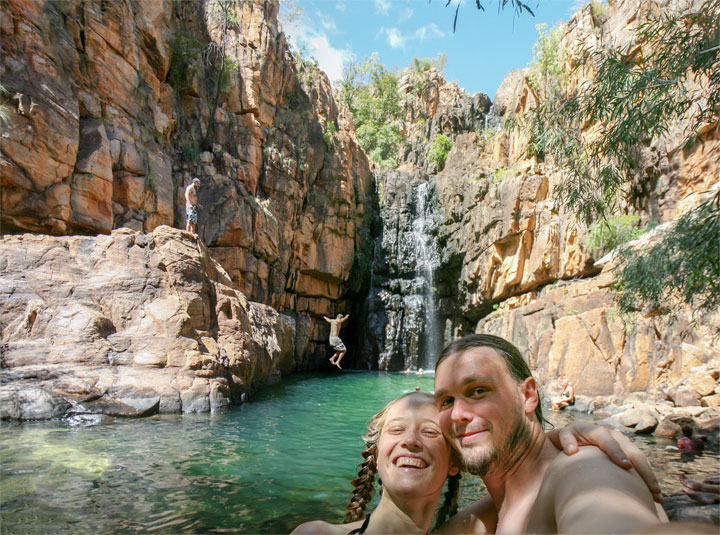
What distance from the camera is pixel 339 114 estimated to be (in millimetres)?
27812

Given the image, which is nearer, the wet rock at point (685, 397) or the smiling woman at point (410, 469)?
the smiling woman at point (410, 469)

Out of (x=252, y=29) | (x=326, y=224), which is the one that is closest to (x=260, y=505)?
(x=326, y=224)

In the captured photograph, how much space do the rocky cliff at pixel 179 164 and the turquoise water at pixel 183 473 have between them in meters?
1.64

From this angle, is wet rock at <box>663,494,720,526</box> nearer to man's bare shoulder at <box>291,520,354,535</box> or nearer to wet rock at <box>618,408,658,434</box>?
man's bare shoulder at <box>291,520,354,535</box>

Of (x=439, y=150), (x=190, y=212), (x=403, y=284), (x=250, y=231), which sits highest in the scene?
(x=439, y=150)

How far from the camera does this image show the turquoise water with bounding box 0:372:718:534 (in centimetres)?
350

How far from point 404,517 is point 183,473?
4098mm

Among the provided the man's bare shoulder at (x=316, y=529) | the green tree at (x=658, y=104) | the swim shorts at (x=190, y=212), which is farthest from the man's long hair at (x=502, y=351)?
the swim shorts at (x=190, y=212)

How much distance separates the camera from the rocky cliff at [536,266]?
37.3ft

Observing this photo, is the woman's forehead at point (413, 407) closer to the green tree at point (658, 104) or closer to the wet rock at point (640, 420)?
the green tree at point (658, 104)

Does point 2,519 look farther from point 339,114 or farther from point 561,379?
point 339,114

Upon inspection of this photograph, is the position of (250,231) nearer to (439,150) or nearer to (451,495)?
(439,150)

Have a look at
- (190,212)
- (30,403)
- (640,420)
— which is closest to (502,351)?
(30,403)

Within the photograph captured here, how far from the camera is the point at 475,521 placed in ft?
6.16
